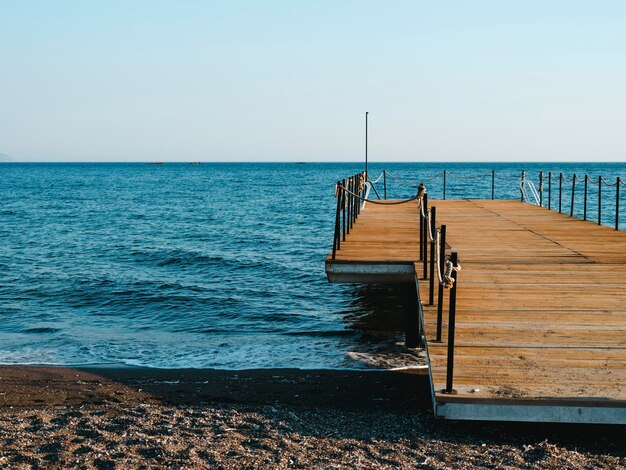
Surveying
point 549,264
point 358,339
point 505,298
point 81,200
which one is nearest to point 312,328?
point 358,339

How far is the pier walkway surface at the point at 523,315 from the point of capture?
6195mm

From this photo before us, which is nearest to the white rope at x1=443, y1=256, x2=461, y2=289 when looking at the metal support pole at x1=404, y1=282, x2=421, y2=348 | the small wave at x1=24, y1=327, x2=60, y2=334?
the metal support pole at x1=404, y1=282, x2=421, y2=348

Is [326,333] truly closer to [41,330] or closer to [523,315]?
[41,330]

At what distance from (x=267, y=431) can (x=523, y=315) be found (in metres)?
3.27

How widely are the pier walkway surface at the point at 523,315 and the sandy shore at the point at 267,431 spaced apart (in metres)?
0.52

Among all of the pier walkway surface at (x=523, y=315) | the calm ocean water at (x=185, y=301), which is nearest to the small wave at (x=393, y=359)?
the calm ocean water at (x=185, y=301)

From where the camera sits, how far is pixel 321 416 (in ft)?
26.5

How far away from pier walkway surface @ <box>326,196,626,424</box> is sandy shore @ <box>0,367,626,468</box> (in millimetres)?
523

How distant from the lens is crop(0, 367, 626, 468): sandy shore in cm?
639

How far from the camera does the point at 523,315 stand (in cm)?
857

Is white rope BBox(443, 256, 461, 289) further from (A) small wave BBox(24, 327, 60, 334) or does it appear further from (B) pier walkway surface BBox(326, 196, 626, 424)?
(A) small wave BBox(24, 327, 60, 334)

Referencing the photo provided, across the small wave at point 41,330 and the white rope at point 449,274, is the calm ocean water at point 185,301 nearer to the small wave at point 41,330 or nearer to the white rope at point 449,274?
the small wave at point 41,330

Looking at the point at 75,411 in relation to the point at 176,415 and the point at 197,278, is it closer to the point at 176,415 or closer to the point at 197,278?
the point at 176,415

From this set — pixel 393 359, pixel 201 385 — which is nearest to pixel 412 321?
pixel 393 359
